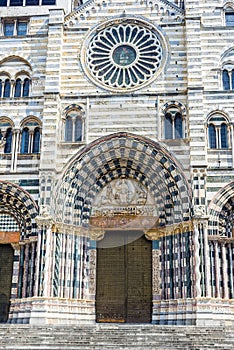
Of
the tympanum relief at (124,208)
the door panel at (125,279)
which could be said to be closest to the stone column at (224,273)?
the tympanum relief at (124,208)

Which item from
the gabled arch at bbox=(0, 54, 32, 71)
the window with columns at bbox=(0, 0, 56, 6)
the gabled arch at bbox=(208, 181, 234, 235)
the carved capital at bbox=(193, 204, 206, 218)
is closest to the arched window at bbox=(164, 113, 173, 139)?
the gabled arch at bbox=(208, 181, 234, 235)

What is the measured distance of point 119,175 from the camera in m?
20.2

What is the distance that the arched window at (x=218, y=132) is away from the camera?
1956cm

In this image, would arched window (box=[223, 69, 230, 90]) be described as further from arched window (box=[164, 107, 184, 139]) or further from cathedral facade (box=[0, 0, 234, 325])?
arched window (box=[164, 107, 184, 139])

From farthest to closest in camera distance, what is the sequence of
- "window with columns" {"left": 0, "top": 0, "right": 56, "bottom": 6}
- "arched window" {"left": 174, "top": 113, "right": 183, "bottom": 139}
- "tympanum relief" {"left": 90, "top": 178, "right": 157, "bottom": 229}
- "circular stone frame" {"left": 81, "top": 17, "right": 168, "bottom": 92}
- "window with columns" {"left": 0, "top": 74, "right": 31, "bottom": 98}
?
1. "window with columns" {"left": 0, "top": 0, "right": 56, "bottom": 6}
2. "window with columns" {"left": 0, "top": 74, "right": 31, "bottom": 98}
3. "circular stone frame" {"left": 81, "top": 17, "right": 168, "bottom": 92}
4. "arched window" {"left": 174, "top": 113, "right": 183, "bottom": 139}
5. "tympanum relief" {"left": 90, "top": 178, "right": 157, "bottom": 229}

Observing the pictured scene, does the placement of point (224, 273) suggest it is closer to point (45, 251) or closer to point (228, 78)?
point (45, 251)

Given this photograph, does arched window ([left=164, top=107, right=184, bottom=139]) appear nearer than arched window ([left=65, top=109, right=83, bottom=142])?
Yes

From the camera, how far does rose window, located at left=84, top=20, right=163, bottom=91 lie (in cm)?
2080

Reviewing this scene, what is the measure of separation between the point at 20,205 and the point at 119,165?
13.9ft

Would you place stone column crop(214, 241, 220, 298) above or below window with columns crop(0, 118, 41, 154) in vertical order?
below

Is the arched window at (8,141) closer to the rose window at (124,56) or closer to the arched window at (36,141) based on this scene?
the arched window at (36,141)

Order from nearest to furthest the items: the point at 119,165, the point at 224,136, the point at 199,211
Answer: the point at 199,211, the point at 224,136, the point at 119,165

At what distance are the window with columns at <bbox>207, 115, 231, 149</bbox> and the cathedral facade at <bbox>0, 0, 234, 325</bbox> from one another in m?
0.06

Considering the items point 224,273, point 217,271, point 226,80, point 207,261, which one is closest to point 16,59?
point 226,80
